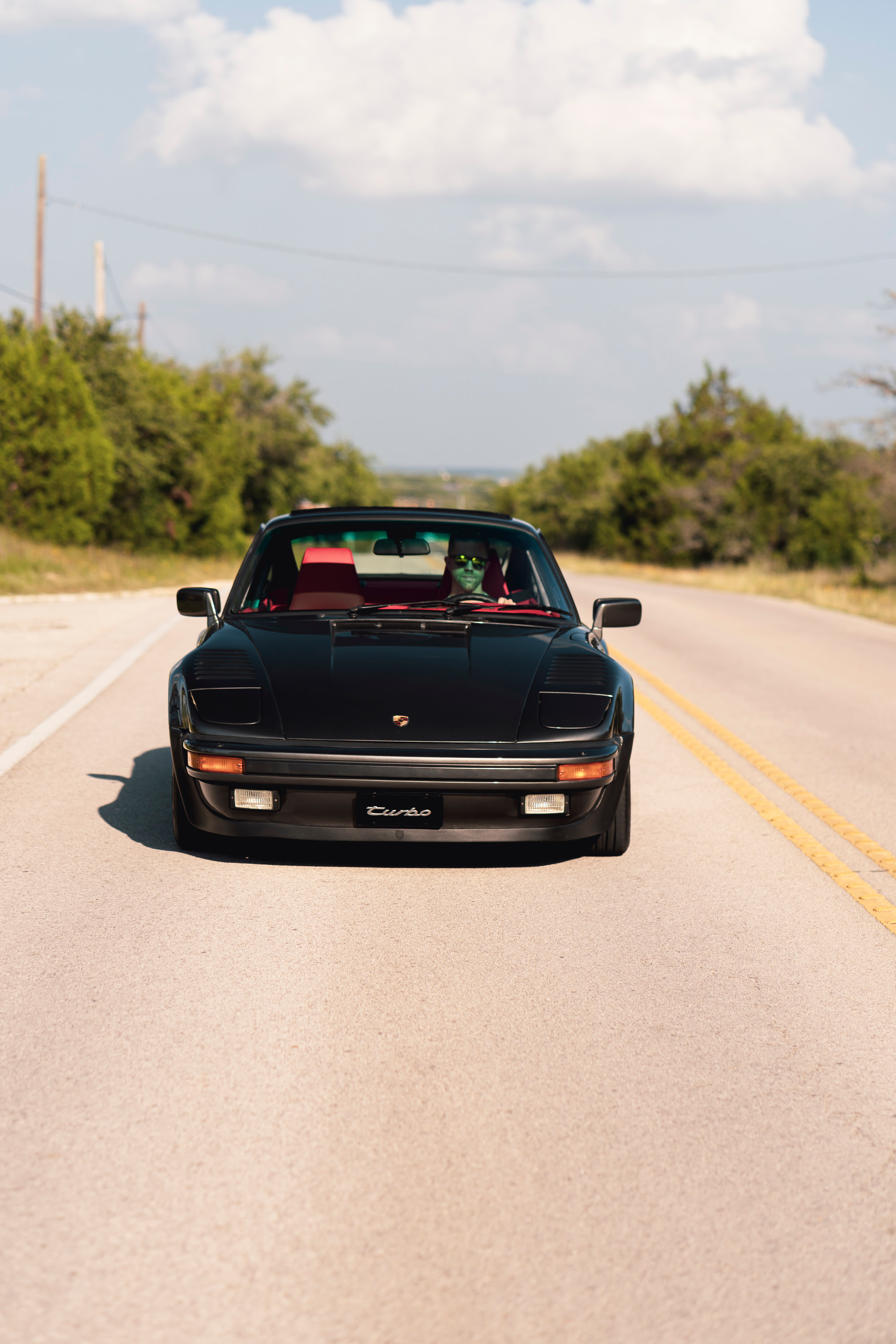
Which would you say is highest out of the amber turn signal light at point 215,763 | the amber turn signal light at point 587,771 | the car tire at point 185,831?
the amber turn signal light at point 587,771

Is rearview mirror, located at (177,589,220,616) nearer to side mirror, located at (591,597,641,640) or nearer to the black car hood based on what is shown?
the black car hood

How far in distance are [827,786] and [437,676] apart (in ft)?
11.0

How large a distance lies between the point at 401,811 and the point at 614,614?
1.98 meters

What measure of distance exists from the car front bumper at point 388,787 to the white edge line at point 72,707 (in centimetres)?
305

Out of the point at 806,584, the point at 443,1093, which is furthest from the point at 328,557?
the point at 806,584

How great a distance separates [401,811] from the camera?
5.25m

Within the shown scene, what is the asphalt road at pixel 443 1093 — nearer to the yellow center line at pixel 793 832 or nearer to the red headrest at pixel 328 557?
the yellow center line at pixel 793 832

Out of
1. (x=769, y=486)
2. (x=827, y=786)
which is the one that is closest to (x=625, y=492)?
(x=769, y=486)

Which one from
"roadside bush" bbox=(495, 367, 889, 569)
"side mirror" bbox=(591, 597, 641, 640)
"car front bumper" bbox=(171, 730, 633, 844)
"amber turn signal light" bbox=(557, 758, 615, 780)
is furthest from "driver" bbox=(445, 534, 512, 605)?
"roadside bush" bbox=(495, 367, 889, 569)

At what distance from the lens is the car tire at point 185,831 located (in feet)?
18.5

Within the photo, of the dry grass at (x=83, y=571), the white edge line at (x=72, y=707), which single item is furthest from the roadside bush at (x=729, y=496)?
the white edge line at (x=72, y=707)

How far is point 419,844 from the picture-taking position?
19.7 ft

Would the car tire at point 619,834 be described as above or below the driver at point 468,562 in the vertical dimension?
below

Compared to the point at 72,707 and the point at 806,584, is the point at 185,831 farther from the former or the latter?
the point at 806,584
